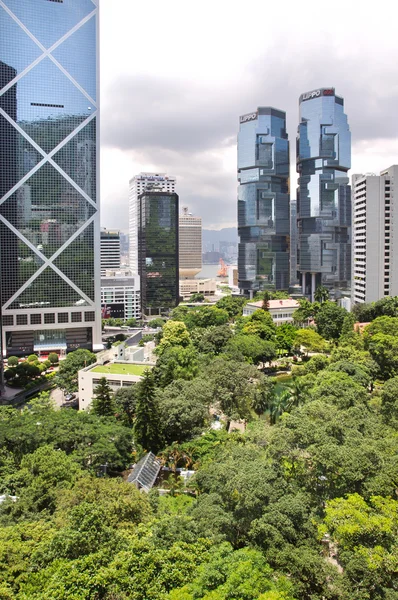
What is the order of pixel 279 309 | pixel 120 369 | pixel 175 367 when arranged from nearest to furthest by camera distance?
1. pixel 175 367
2. pixel 120 369
3. pixel 279 309

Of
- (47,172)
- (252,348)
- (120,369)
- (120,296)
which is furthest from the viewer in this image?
(120,296)

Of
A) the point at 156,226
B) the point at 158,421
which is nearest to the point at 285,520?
the point at 158,421

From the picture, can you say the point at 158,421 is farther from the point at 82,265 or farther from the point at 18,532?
the point at 82,265

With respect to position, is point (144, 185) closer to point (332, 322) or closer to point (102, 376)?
point (332, 322)

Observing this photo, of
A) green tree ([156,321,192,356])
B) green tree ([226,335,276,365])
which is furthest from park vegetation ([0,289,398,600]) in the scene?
green tree ([156,321,192,356])

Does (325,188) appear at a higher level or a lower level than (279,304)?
higher

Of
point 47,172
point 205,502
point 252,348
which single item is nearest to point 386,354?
point 252,348

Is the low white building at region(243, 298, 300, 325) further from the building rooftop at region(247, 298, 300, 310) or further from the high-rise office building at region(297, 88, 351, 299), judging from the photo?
the high-rise office building at region(297, 88, 351, 299)
